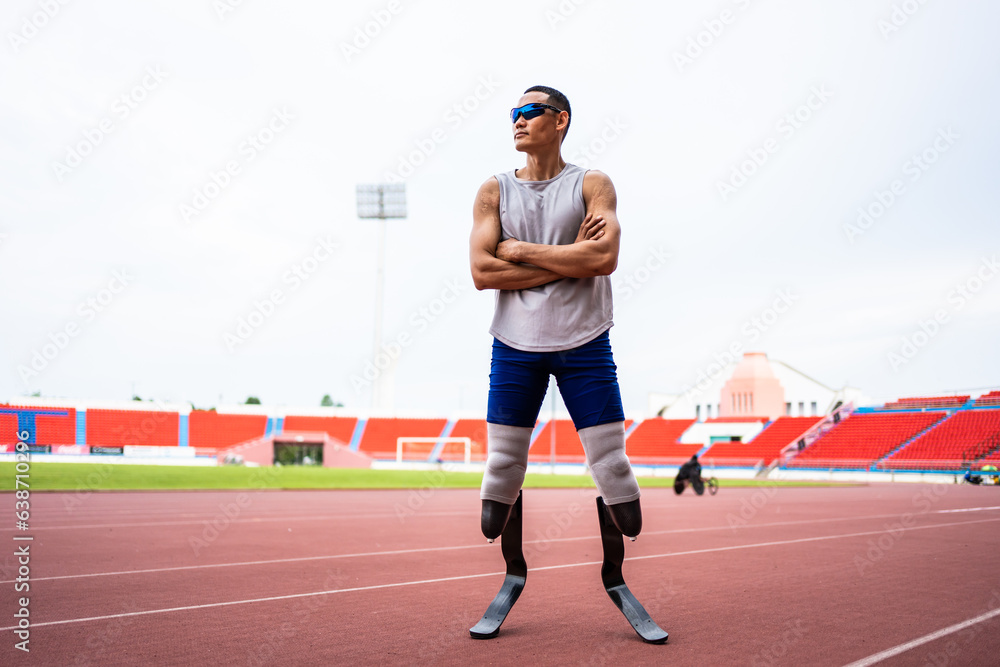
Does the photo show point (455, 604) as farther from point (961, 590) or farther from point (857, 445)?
point (857, 445)

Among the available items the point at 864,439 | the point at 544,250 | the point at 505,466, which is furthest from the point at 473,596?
the point at 864,439

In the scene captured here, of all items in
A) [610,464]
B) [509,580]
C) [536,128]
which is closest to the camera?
[610,464]

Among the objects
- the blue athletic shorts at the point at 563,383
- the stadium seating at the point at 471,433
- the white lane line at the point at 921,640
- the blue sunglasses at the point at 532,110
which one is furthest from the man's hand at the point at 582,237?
the stadium seating at the point at 471,433

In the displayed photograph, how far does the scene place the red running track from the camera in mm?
3320

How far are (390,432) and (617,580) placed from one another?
2286 inches

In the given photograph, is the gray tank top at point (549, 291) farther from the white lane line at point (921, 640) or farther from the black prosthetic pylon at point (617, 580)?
the white lane line at point (921, 640)

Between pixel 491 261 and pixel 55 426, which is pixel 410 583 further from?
pixel 55 426

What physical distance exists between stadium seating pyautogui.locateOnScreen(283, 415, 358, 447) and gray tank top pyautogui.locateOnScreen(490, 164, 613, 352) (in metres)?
57.1

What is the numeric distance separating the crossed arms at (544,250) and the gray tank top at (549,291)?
5cm

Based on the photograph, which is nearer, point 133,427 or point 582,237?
point 582,237

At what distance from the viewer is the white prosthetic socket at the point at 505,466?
3.62 metres

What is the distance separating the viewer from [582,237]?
3.59m

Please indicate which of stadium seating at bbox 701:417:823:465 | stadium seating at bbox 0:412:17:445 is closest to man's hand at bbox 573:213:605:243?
stadium seating at bbox 0:412:17:445

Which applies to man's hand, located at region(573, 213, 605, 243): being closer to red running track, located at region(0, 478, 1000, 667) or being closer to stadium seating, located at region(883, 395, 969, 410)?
red running track, located at region(0, 478, 1000, 667)
